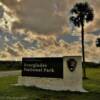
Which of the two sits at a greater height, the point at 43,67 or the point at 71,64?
the point at 71,64

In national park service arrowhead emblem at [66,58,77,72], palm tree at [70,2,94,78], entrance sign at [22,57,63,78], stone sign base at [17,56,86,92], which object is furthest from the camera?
palm tree at [70,2,94,78]

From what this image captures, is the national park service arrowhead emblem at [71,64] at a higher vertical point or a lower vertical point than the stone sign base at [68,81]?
higher

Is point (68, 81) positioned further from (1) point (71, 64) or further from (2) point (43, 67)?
(2) point (43, 67)

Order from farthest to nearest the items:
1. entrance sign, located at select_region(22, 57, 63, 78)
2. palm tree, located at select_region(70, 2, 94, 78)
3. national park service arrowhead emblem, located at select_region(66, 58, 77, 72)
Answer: palm tree, located at select_region(70, 2, 94, 78) < entrance sign, located at select_region(22, 57, 63, 78) < national park service arrowhead emblem, located at select_region(66, 58, 77, 72)

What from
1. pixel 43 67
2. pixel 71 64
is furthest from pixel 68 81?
pixel 43 67

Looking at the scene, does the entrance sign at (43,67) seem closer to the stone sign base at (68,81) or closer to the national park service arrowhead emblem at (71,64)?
the stone sign base at (68,81)

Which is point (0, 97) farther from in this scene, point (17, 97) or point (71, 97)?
point (71, 97)

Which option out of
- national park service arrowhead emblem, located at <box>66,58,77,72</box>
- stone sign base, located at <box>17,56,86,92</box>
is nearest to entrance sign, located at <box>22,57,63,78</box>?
stone sign base, located at <box>17,56,86,92</box>

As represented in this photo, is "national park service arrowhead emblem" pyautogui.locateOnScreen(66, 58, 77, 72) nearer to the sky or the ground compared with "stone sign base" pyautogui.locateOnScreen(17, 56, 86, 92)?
nearer to the sky

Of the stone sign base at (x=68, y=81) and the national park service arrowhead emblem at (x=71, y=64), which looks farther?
the national park service arrowhead emblem at (x=71, y=64)

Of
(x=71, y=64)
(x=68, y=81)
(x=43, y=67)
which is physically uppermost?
(x=71, y=64)

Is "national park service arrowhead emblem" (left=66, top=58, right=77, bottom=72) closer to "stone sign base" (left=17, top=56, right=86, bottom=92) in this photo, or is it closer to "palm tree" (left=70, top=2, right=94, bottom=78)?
"stone sign base" (left=17, top=56, right=86, bottom=92)

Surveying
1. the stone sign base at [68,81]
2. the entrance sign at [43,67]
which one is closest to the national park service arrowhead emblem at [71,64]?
the stone sign base at [68,81]

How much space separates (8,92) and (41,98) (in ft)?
11.1
